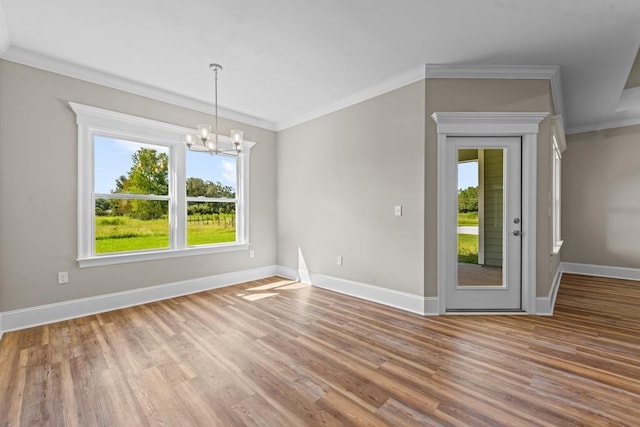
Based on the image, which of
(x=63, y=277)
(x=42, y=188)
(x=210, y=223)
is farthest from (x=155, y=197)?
(x=63, y=277)

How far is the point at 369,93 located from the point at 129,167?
3.34 meters

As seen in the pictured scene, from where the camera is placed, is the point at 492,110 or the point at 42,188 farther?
the point at 492,110

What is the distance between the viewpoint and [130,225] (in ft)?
12.6

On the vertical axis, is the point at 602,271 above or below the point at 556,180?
below

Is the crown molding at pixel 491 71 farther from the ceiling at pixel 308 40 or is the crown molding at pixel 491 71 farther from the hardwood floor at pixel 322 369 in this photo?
the hardwood floor at pixel 322 369

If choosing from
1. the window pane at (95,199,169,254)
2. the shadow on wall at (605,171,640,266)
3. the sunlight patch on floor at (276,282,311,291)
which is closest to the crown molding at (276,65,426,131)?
the window pane at (95,199,169,254)

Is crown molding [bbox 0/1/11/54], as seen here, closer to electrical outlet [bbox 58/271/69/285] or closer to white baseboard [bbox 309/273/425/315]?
electrical outlet [bbox 58/271/69/285]

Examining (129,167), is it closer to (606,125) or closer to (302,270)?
(302,270)

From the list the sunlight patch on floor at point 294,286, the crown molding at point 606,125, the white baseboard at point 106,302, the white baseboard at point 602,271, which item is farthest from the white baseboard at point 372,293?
the crown molding at point 606,125

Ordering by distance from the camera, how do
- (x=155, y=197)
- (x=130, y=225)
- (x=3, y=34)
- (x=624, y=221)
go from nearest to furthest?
(x=3, y=34) < (x=130, y=225) < (x=155, y=197) < (x=624, y=221)

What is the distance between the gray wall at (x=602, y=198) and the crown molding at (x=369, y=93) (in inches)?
171

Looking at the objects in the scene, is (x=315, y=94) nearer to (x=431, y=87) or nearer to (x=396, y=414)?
(x=431, y=87)

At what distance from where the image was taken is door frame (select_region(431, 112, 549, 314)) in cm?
326

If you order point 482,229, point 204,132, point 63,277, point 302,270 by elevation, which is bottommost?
point 302,270
